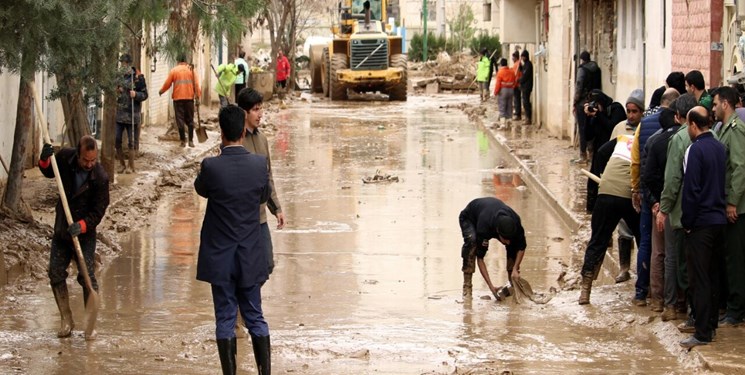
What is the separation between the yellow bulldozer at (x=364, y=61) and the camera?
42.2 metres

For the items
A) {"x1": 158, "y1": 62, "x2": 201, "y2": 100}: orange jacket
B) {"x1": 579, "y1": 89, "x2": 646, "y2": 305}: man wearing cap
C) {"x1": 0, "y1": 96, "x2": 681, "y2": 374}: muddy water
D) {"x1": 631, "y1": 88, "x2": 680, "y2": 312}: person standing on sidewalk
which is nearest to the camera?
{"x1": 0, "y1": 96, "x2": 681, "y2": 374}: muddy water

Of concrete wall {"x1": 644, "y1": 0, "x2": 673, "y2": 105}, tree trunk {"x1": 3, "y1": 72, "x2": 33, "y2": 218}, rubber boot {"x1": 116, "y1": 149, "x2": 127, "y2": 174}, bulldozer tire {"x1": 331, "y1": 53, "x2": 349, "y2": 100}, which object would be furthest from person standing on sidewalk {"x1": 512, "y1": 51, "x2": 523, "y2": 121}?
tree trunk {"x1": 3, "y1": 72, "x2": 33, "y2": 218}

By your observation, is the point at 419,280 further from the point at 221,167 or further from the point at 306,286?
the point at 221,167

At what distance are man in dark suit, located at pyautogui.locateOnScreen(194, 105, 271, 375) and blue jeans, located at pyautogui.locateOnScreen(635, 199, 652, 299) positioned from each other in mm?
3911

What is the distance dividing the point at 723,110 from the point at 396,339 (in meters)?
2.90

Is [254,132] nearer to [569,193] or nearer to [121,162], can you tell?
[569,193]

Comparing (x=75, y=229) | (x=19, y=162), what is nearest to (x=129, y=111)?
(x=19, y=162)

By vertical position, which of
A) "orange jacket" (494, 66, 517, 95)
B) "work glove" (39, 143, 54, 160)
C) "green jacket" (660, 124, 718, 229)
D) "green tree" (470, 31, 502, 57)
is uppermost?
"green tree" (470, 31, 502, 57)

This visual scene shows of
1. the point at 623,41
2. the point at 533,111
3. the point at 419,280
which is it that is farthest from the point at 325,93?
the point at 419,280

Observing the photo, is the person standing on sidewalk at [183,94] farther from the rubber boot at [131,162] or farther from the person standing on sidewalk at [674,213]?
the person standing on sidewalk at [674,213]

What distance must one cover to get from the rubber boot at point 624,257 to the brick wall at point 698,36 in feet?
10.6

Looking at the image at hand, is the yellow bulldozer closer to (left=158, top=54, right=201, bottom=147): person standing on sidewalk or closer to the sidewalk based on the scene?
the sidewalk

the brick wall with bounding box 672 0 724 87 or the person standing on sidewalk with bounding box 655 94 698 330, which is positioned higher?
the brick wall with bounding box 672 0 724 87

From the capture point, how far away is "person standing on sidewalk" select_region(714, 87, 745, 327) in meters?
8.88
